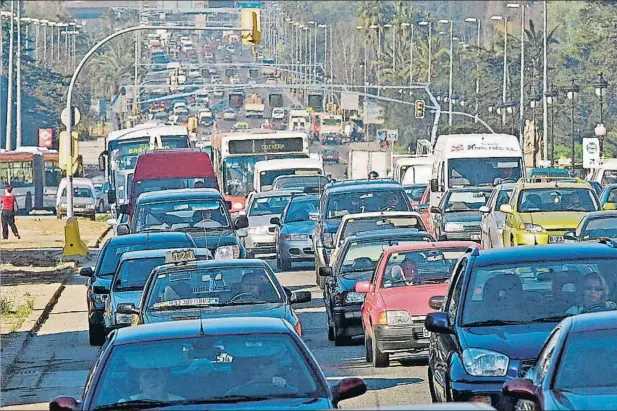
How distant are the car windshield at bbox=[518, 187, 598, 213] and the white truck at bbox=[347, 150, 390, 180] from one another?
47.0 metres

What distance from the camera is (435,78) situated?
12875 cm

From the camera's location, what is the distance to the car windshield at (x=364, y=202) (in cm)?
2917

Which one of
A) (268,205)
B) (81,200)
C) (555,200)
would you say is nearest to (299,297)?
(555,200)

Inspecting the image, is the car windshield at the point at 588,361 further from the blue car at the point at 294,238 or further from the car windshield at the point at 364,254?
the blue car at the point at 294,238

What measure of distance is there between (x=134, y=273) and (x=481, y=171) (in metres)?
18.7

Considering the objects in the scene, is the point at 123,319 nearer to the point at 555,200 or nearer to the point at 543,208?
the point at 543,208

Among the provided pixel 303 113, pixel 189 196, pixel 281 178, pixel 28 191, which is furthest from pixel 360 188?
pixel 303 113

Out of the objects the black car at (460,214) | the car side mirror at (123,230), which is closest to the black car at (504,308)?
the car side mirror at (123,230)

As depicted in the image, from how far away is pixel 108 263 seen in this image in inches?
878

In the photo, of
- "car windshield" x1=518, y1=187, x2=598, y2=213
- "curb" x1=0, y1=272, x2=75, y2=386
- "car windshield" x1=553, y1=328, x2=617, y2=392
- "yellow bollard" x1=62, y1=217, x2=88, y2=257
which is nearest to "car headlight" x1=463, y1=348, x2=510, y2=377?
"car windshield" x1=553, y1=328, x2=617, y2=392

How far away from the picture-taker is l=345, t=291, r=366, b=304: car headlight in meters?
19.1

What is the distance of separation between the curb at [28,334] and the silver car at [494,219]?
7.82 metres

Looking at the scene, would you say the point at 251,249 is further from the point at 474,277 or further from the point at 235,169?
the point at 474,277

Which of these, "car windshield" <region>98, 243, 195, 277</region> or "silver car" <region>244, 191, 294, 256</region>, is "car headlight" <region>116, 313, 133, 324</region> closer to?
"car windshield" <region>98, 243, 195, 277</region>
